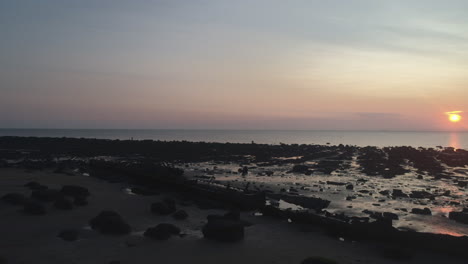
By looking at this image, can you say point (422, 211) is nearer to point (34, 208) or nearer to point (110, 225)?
point (110, 225)

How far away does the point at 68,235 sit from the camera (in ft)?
48.6

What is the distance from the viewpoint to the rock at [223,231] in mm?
15156

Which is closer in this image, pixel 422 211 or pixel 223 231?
pixel 223 231

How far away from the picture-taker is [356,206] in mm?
22578

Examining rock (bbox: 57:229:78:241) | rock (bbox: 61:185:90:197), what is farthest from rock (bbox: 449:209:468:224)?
rock (bbox: 61:185:90:197)

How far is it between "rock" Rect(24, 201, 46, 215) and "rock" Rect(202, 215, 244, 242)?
882 centimetres

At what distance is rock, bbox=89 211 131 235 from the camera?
51.3ft

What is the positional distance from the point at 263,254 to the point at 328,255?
2574mm

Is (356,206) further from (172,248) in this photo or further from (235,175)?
(235,175)

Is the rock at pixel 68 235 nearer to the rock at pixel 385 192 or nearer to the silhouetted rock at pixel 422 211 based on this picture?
the silhouetted rock at pixel 422 211

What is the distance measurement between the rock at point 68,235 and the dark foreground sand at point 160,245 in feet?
0.91

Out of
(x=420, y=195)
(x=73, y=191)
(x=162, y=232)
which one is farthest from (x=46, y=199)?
(x=420, y=195)

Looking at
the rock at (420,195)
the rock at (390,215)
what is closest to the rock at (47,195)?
the rock at (390,215)

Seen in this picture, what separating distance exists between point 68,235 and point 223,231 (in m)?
6.55
